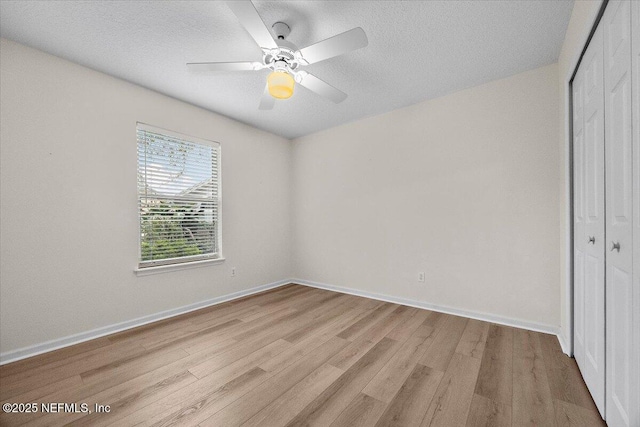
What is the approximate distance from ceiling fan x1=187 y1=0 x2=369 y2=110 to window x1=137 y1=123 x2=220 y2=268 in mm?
1410

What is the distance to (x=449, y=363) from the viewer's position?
6.58ft

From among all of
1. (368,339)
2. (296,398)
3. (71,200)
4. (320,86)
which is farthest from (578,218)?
(71,200)

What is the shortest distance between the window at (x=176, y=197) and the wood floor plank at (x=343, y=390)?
2429 millimetres

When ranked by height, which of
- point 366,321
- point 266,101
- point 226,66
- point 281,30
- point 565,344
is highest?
point 281,30

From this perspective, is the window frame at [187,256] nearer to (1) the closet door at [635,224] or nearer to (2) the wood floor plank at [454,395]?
(2) the wood floor plank at [454,395]

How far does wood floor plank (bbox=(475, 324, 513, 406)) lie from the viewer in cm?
166

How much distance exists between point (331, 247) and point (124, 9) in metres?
3.50

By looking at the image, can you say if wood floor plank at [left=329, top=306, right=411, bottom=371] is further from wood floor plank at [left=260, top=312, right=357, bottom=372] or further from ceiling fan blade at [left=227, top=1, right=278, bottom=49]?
ceiling fan blade at [left=227, top=1, right=278, bottom=49]

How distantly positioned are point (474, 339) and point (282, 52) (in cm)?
301

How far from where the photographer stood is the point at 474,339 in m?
2.39

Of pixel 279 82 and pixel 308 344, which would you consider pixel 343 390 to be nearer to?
pixel 308 344

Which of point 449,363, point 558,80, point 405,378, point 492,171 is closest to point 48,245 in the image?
point 405,378

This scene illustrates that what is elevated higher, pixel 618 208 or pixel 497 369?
pixel 618 208

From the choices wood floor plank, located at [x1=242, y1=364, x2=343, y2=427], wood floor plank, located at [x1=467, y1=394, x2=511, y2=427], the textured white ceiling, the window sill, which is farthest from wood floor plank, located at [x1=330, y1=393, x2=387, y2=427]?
the textured white ceiling
